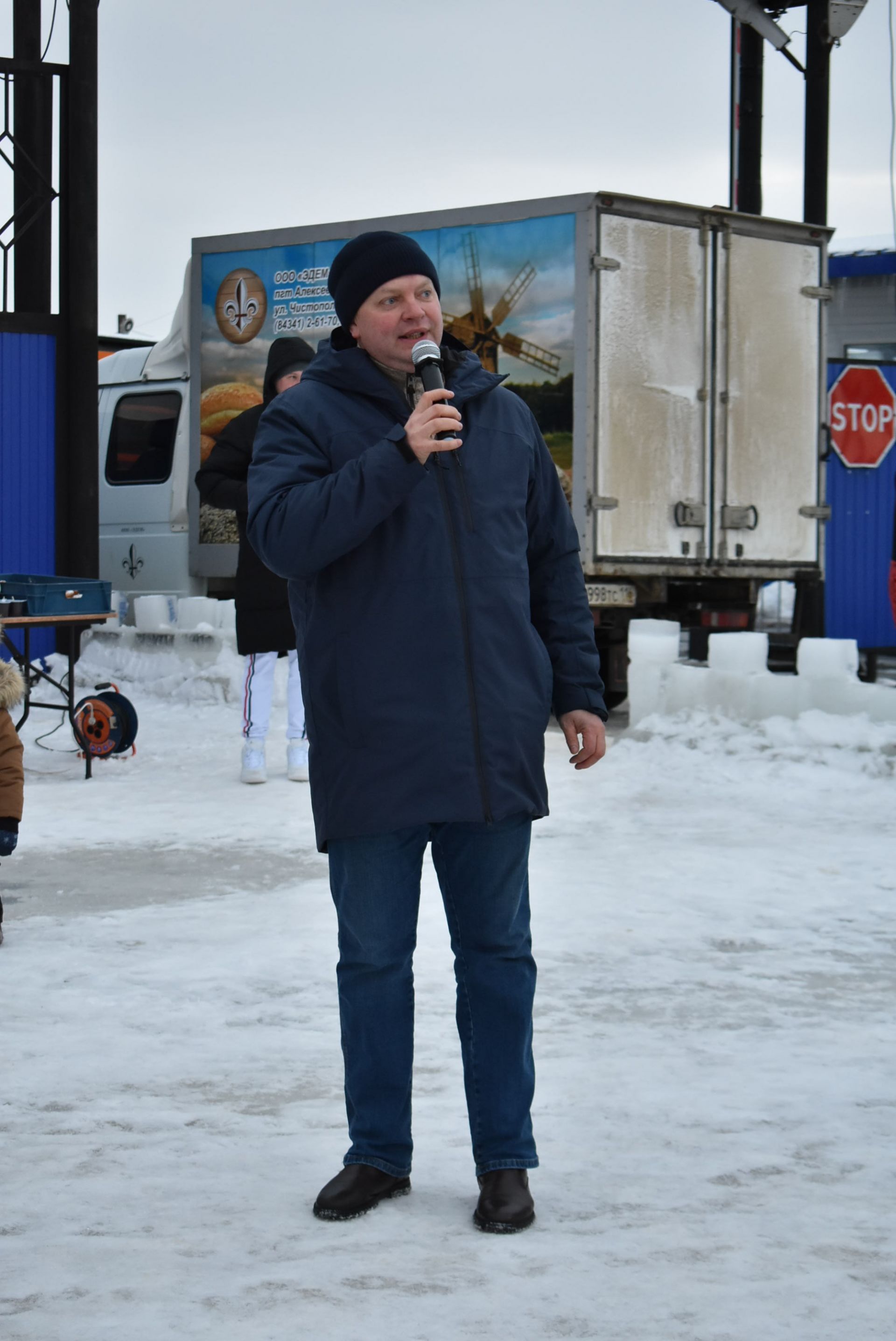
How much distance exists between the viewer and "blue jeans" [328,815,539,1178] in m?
3.00

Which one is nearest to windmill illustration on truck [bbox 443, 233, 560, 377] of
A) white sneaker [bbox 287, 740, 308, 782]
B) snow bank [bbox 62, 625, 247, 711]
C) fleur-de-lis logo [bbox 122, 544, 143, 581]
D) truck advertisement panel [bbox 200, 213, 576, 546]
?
truck advertisement panel [bbox 200, 213, 576, 546]

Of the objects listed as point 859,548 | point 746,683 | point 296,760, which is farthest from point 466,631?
point 859,548

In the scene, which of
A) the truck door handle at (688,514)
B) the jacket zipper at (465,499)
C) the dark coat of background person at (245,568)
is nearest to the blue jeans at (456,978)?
the jacket zipper at (465,499)

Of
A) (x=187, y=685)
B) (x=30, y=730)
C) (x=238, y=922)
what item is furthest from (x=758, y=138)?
(x=238, y=922)

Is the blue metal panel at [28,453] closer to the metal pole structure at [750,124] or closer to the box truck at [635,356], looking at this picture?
the box truck at [635,356]

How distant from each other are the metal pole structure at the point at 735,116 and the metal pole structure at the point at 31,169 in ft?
30.0

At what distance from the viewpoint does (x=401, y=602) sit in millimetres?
2967

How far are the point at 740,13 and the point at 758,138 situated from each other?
1.48m

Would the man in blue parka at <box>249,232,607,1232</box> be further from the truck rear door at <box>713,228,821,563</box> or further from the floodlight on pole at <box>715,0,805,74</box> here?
the floodlight on pole at <box>715,0,805,74</box>

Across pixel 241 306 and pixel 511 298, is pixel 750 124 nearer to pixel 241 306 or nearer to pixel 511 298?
pixel 241 306

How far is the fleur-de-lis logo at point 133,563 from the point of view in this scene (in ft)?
47.4

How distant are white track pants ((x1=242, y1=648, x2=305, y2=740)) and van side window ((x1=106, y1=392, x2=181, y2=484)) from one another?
5.86 meters

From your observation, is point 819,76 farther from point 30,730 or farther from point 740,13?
point 30,730

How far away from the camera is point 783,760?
8.94m
